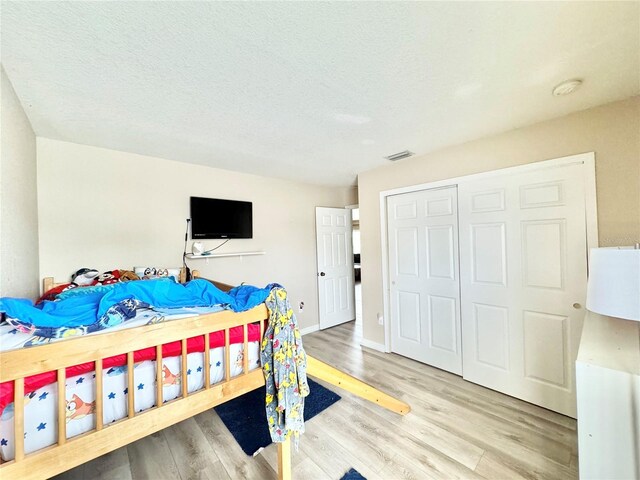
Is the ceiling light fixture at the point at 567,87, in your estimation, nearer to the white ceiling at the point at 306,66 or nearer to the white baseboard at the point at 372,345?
the white ceiling at the point at 306,66

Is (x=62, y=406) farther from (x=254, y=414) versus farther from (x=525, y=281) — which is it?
(x=525, y=281)

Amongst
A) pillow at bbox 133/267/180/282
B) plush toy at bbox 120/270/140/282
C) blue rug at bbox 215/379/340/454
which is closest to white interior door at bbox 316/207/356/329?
blue rug at bbox 215/379/340/454

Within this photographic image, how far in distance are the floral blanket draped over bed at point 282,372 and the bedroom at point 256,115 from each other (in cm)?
53

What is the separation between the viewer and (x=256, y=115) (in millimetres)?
1750

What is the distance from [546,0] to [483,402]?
103 inches

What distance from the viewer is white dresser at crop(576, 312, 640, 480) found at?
2.63 ft

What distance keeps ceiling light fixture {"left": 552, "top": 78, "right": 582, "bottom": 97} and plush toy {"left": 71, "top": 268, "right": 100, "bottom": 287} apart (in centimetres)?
357

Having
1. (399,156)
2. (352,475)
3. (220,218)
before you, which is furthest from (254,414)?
(399,156)

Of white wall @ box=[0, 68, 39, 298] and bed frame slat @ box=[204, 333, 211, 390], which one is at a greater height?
white wall @ box=[0, 68, 39, 298]

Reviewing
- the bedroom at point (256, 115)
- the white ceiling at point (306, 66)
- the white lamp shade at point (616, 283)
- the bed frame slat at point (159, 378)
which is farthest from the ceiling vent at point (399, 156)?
the bed frame slat at point (159, 378)

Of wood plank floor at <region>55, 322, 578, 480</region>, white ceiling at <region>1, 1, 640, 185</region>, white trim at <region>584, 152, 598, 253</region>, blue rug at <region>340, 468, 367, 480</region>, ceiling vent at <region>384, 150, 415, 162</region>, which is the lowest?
wood plank floor at <region>55, 322, 578, 480</region>

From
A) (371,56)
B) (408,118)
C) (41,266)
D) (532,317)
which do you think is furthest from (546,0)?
(41,266)

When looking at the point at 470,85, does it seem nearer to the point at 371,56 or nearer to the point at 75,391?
the point at 371,56

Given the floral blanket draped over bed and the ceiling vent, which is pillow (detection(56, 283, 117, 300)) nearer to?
the floral blanket draped over bed
